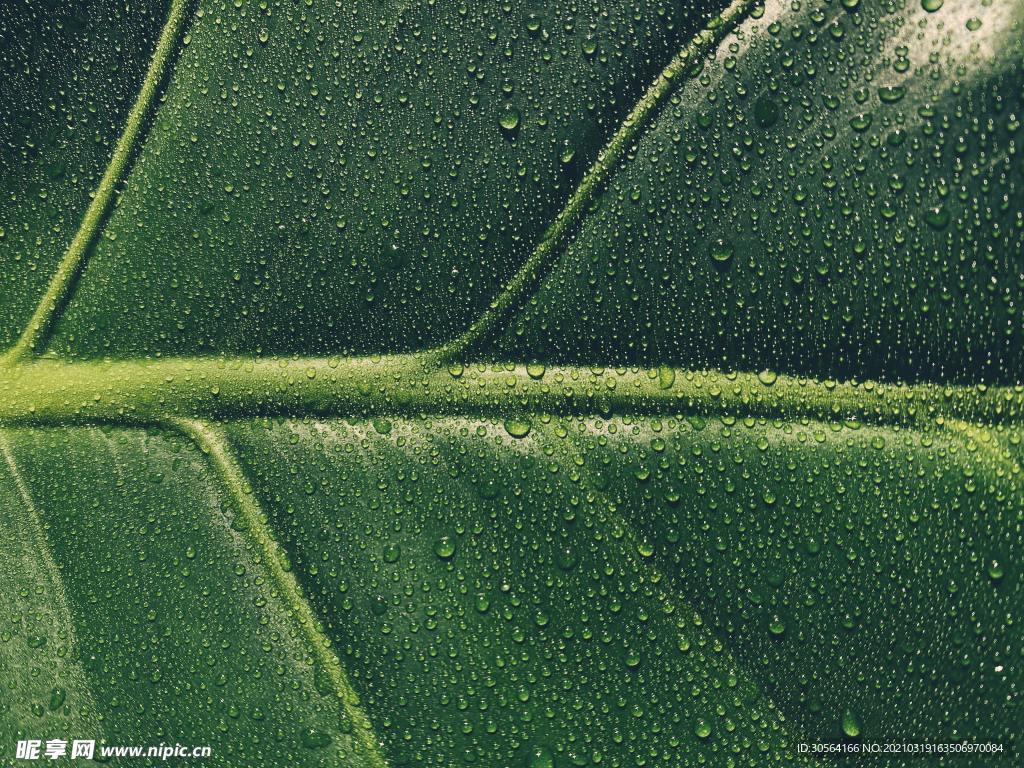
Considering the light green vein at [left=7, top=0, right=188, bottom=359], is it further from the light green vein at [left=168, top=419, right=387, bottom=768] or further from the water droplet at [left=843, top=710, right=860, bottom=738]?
the water droplet at [left=843, top=710, right=860, bottom=738]

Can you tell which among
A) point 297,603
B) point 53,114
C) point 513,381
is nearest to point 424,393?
point 513,381

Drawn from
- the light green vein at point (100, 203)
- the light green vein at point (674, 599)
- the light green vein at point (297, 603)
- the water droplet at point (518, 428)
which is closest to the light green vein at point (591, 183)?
the water droplet at point (518, 428)

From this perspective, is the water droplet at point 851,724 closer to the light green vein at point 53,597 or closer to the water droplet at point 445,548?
the water droplet at point 445,548

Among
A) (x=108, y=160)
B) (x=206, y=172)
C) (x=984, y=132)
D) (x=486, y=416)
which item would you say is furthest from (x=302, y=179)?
(x=984, y=132)

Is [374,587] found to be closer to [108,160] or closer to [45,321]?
[45,321]

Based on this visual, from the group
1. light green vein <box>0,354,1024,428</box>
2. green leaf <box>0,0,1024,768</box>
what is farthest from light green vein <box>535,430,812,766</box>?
light green vein <box>0,354,1024,428</box>

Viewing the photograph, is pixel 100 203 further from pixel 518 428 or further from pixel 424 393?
pixel 518 428
